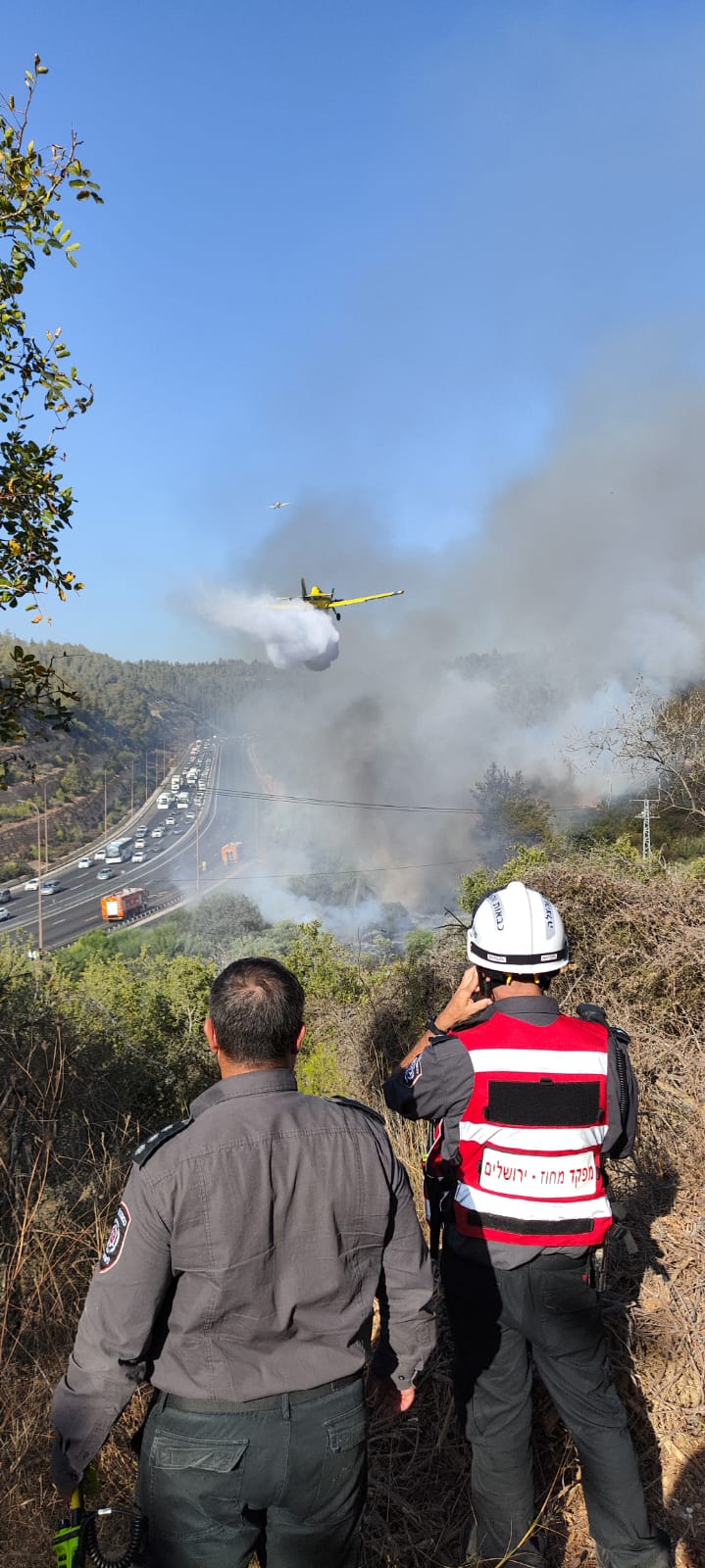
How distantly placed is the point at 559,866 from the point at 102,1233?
510 cm

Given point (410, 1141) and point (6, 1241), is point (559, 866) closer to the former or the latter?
point (410, 1141)

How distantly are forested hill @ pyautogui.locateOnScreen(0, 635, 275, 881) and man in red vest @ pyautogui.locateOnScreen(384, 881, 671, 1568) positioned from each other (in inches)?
2179

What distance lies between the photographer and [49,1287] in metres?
3.37

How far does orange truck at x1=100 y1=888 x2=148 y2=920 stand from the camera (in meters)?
63.2

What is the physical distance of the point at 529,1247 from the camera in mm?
2660

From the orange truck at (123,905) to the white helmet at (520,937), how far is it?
6280 cm

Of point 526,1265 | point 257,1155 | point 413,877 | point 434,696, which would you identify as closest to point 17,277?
point 257,1155

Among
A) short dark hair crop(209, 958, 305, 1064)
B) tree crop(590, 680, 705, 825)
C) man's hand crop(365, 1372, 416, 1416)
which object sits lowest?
man's hand crop(365, 1372, 416, 1416)

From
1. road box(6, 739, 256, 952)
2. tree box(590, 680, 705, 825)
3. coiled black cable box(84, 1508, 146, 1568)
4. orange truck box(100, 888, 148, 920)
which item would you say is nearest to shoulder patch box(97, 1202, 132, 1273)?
coiled black cable box(84, 1508, 146, 1568)

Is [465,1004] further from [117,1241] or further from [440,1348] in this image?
[440,1348]

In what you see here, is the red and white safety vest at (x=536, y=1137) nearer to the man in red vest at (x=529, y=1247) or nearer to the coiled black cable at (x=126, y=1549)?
the man in red vest at (x=529, y=1247)

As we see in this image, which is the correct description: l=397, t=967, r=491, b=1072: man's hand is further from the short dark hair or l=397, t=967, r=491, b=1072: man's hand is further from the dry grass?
the dry grass

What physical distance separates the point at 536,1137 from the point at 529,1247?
350 millimetres

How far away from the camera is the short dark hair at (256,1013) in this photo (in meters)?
1.98
